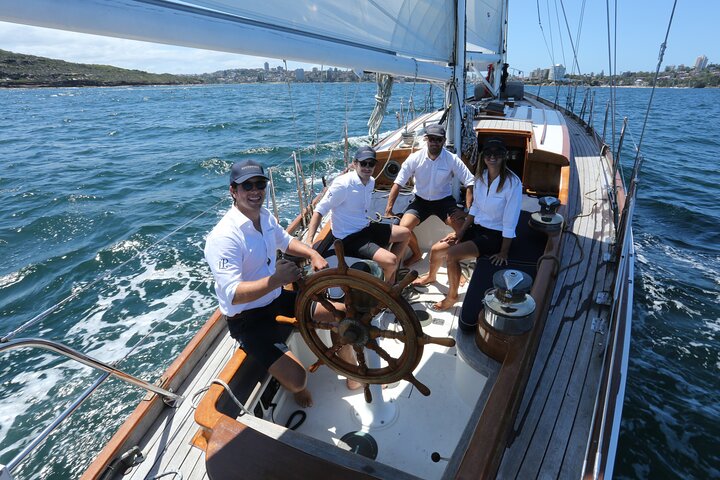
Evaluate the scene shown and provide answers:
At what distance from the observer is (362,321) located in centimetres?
162

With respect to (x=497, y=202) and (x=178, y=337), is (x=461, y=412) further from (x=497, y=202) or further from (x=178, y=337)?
(x=178, y=337)

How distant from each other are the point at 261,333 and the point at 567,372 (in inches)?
64.3

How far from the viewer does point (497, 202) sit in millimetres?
2914

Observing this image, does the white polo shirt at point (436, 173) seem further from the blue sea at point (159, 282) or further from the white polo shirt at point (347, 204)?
the blue sea at point (159, 282)

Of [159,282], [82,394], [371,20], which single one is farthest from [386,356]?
[159,282]

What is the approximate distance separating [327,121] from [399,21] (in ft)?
48.4

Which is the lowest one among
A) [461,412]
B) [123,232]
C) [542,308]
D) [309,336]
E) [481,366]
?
[123,232]

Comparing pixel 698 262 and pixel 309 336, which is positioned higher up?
pixel 309 336

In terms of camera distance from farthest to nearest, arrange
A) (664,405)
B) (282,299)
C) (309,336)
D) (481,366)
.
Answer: (664,405) → (282,299) → (481,366) → (309,336)

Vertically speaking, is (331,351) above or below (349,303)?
below

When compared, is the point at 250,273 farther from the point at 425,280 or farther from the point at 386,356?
the point at 425,280

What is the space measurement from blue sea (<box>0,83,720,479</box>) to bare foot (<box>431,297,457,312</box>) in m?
1.76

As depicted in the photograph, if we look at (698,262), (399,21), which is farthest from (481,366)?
(698,262)

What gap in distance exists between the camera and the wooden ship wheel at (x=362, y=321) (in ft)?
4.60
